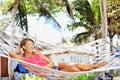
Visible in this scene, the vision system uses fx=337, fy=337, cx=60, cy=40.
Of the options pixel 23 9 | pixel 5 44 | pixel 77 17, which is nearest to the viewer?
pixel 5 44

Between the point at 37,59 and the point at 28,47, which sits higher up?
the point at 28,47

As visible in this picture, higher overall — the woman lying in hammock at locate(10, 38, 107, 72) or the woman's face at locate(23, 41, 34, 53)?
the woman's face at locate(23, 41, 34, 53)

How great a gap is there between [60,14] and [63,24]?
0.86ft

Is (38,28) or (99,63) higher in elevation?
(38,28)

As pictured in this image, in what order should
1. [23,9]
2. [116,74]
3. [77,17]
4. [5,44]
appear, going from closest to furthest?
[5,44], [116,74], [23,9], [77,17]

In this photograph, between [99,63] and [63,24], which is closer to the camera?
[99,63]

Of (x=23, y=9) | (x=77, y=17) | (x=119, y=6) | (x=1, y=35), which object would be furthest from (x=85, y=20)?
(x=1, y=35)

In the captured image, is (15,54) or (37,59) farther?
(37,59)

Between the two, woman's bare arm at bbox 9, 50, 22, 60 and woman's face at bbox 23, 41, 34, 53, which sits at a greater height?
woman's face at bbox 23, 41, 34, 53

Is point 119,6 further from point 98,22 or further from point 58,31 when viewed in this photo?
point 58,31

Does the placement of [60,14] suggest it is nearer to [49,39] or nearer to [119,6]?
[49,39]

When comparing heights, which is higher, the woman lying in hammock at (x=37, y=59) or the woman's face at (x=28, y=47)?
the woman's face at (x=28, y=47)

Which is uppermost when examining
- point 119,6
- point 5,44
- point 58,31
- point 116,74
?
point 119,6

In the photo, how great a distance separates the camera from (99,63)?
3295 millimetres
